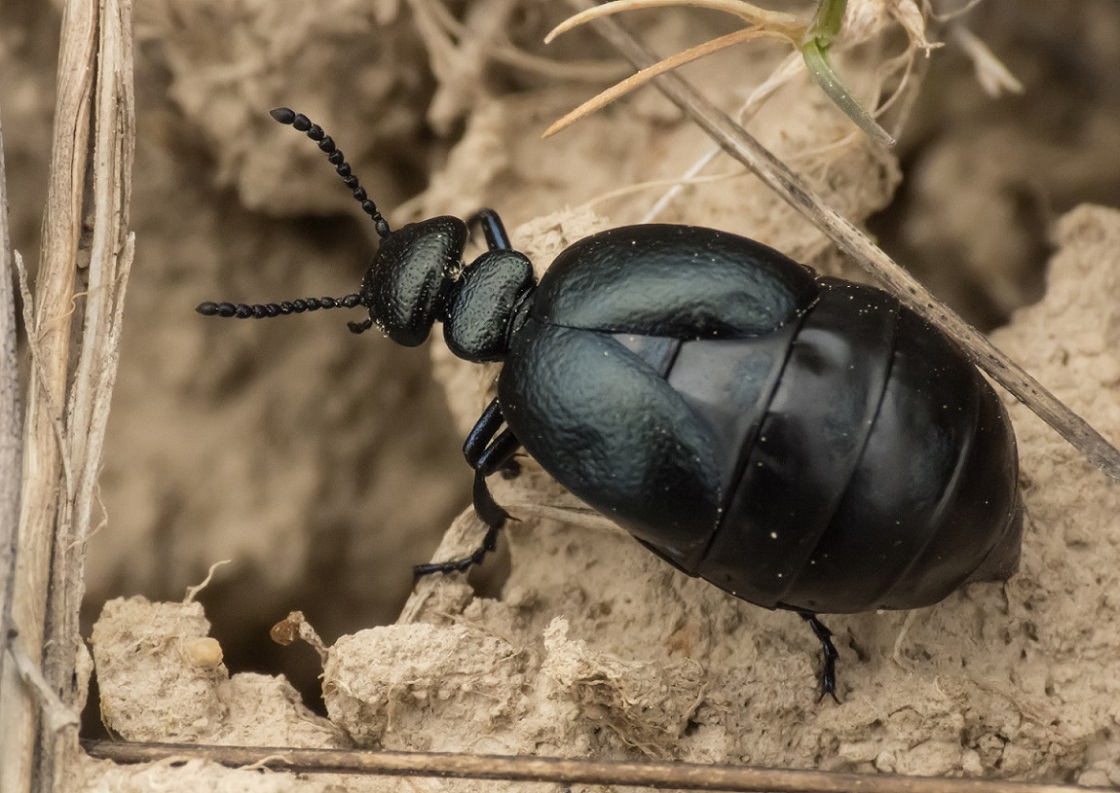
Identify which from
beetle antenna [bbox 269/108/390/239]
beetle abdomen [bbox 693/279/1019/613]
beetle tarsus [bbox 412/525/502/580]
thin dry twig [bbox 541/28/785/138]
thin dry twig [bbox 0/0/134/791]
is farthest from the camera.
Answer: beetle antenna [bbox 269/108/390/239]

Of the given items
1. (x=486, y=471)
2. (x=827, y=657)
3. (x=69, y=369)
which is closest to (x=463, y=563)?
(x=486, y=471)

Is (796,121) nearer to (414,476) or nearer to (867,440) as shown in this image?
(867,440)

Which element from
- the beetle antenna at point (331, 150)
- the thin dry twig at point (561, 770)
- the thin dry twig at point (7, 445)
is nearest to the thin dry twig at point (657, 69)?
the beetle antenna at point (331, 150)

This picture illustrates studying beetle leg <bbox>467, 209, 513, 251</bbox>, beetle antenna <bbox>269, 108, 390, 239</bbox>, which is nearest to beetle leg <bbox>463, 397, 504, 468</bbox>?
beetle leg <bbox>467, 209, 513, 251</bbox>

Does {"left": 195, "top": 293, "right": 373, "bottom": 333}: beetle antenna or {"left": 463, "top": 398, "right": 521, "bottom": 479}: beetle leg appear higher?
{"left": 195, "top": 293, "right": 373, "bottom": 333}: beetle antenna

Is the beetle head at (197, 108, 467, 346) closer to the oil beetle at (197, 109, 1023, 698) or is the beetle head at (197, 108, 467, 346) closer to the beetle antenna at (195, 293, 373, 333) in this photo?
the beetle antenna at (195, 293, 373, 333)

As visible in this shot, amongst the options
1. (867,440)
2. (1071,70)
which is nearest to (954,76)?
(1071,70)
